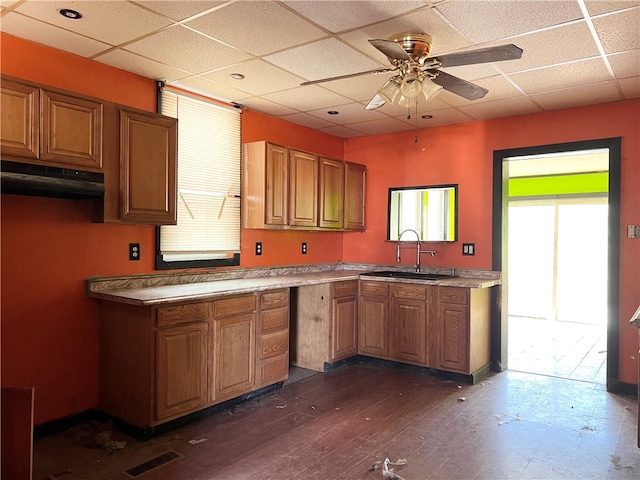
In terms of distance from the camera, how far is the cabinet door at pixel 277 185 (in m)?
4.25

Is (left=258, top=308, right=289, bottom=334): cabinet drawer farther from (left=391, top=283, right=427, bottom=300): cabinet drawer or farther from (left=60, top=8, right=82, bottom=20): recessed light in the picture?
(left=60, top=8, right=82, bottom=20): recessed light

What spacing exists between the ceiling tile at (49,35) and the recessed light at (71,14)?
0.21m

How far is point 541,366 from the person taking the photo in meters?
4.70

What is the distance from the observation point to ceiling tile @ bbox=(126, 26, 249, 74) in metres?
2.83

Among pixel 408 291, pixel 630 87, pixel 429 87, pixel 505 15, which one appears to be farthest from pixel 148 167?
pixel 630 87

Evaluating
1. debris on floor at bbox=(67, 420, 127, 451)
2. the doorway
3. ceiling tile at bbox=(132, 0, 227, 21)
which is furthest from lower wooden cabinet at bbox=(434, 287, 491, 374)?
ceiling tile at bbox=(132, 0, 227, 21)

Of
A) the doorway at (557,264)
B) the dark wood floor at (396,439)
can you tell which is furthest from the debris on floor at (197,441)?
the doorway at (557,264)

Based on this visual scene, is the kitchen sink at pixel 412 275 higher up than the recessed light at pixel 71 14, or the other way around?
the recessed light at pixel 71 14

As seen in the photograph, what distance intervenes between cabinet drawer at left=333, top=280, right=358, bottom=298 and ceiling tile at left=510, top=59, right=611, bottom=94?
237cm

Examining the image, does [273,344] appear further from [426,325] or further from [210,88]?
[210,88]

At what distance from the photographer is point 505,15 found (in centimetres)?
251

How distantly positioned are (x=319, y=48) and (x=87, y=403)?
9.52 feet

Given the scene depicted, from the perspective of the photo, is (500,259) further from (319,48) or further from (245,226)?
(319,48)

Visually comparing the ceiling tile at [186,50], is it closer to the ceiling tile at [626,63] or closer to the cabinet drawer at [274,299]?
the cabinet drawer at [274,299]
